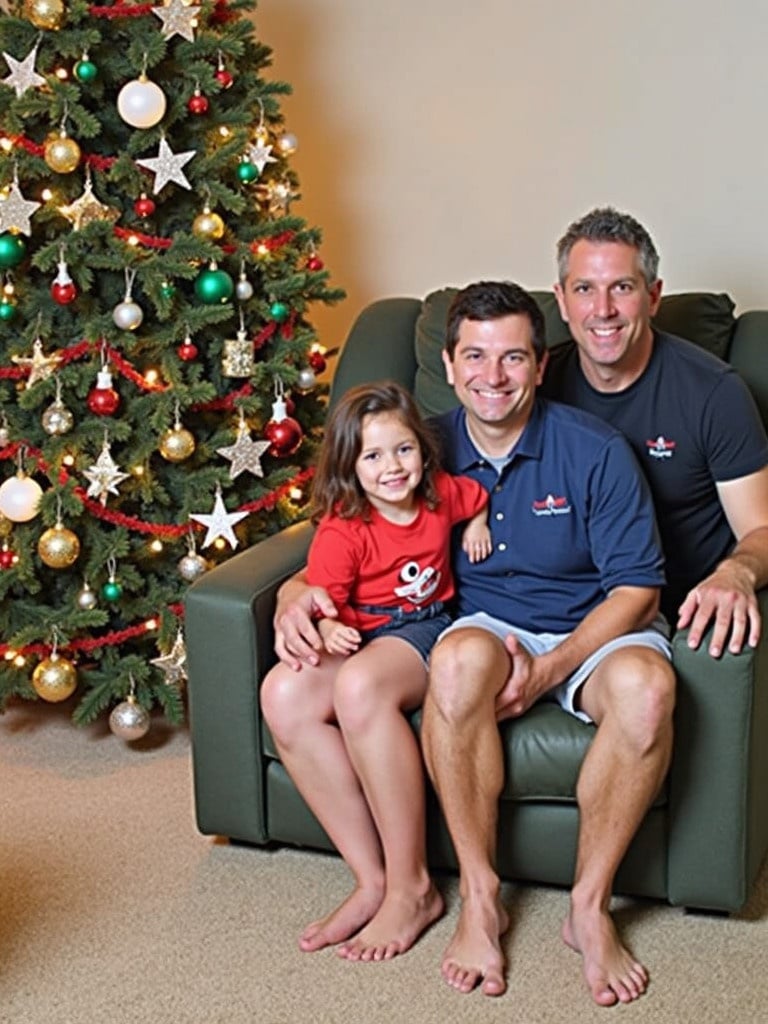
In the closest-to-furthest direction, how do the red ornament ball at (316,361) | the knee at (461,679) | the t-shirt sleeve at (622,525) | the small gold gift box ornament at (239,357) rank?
the knee at (461,679)
the t-shirt sleeve at (622,525)
the small gold gift box ornament at (239,357)
the red ornament ball at (316,361)

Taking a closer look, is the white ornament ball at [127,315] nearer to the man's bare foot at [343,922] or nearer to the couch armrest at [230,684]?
the couch armrest at [230,684]

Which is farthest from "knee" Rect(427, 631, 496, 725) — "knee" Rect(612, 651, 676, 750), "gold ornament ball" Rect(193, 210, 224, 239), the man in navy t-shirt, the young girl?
"gold ornament ball" Rect(193, 210, 224, 239)

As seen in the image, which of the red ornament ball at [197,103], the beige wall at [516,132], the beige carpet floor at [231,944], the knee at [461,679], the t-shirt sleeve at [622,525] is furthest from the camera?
the beige wall at [516,132]

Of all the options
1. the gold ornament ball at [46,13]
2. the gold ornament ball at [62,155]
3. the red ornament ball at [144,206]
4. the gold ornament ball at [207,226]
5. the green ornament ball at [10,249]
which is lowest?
the green ornament ball at [10,249]

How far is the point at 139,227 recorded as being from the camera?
309 centimetres

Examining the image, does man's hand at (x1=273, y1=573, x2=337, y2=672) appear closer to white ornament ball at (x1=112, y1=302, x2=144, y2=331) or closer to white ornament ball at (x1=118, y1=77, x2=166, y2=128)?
white ornament ball at (x1=112, y1=302, x2=144, y2=331)

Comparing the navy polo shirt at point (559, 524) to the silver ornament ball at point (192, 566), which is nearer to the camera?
the navy polo shirt at point (559, 524)

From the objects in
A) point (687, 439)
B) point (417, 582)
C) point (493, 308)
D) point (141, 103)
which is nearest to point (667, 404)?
point (687, 439)

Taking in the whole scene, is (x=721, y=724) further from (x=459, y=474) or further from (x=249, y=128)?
(x=249, y=128)

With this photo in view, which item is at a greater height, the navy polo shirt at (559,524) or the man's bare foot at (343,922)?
the navy polo shirt at (559,524)

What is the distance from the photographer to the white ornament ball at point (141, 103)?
2924mm

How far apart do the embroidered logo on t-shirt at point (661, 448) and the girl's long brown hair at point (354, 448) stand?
0.41 m

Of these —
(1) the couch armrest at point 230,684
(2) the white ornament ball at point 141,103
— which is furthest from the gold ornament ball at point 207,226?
(1) the couch armrest at point 230,684

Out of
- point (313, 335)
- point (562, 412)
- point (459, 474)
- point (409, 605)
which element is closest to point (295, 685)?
point (409, 605)
